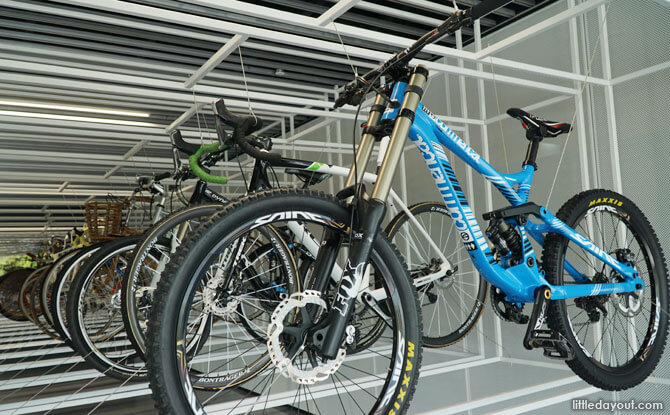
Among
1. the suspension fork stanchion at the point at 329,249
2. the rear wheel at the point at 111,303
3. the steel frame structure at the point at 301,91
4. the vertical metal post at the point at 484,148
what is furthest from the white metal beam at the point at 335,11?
the vertical metal post at the point at 484,148

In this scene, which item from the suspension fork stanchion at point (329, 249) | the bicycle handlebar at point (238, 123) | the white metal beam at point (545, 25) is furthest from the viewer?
the white metal beam at point (545, 25)

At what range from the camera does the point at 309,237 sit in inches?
77.7

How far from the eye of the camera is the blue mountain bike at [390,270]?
0.92m

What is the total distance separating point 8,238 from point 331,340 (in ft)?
66.2

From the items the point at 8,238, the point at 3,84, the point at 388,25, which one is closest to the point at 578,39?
the point at 388,25

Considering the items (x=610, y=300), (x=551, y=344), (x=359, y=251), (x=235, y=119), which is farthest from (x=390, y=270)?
(x=610, y=300)

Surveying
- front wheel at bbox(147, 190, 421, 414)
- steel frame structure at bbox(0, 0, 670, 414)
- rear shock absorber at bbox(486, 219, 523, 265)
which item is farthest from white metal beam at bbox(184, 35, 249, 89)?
front wheel at bbox(147, 190, 421, 414)

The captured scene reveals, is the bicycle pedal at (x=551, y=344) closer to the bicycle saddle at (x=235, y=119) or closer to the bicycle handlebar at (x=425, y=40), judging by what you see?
the bicycle handlebar at (x=425, y=40)

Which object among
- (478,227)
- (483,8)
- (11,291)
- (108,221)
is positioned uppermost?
(483,8)

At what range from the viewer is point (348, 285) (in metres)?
1.06

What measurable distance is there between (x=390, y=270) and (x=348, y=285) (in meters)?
0.10

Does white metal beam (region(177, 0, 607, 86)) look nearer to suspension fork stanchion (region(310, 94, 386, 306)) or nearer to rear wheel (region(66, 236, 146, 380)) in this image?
suspension fork stanchion (region(310, 94, 386, 306))

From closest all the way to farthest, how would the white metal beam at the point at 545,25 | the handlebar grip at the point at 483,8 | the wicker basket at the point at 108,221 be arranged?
the handlebar grip at the point at 483,8, the white metal beam at the point at 545,25, the wicker basket at the point at 108,221

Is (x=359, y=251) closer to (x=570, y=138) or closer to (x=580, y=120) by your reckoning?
(x=580, y=120)
